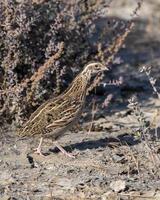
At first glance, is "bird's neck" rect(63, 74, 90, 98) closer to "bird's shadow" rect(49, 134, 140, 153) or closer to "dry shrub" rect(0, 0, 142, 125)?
"dry shrub" rect(0, 0, 142, 125)

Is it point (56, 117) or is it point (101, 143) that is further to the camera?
point (101, 143)

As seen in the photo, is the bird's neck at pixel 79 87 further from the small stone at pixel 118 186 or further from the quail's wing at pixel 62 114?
the small stone at pixel 118 186

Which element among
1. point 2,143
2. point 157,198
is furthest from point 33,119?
point 157,198

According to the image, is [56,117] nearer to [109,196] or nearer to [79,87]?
[79,87]

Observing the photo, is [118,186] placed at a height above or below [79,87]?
below

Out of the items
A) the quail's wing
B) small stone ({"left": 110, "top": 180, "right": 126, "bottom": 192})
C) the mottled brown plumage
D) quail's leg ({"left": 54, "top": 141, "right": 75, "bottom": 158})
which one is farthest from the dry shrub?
small stone ({"left": 110, "top": 180, "right": 126, "bottom": 192})

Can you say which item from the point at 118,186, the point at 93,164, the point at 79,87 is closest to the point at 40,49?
the point at 79,87
